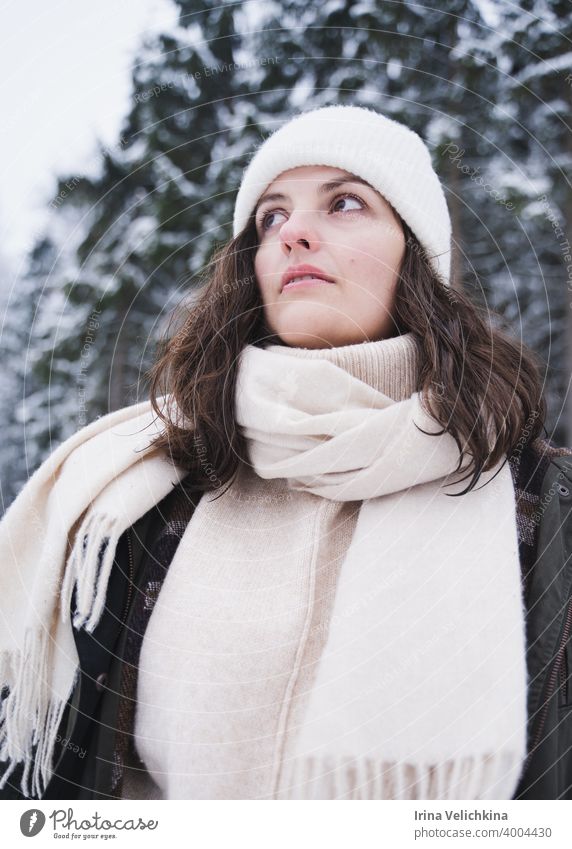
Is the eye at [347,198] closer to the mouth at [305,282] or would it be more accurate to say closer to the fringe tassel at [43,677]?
the mouth at [305,282]

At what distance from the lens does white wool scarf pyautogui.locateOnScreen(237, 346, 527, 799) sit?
709 millimetres

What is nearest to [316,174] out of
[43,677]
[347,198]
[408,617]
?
[347,198]

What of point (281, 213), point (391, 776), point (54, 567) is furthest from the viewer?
point (281, 213)

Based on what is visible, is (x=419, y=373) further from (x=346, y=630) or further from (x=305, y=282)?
(x=346, y=630)

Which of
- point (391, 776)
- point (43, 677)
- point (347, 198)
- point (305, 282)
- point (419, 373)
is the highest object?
point (347, 198)

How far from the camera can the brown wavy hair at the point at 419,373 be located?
831 millimetres

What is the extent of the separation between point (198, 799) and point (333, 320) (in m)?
0.60

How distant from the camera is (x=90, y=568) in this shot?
0.82 metres

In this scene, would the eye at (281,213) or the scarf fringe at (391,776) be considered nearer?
the scarf fringe at (391,776)

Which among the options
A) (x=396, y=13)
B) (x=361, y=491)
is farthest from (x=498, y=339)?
(x=396, y=13)

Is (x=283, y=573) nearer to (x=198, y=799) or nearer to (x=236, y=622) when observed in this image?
(x=236, y=622)

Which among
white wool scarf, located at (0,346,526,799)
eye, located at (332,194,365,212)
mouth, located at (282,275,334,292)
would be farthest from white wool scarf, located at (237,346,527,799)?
eye, located at (332,194,365,212)

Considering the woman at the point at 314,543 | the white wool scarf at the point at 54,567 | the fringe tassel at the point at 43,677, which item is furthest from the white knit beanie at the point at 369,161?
the fringe tassel at the point at 43,677

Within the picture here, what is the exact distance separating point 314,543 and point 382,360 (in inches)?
10.1
